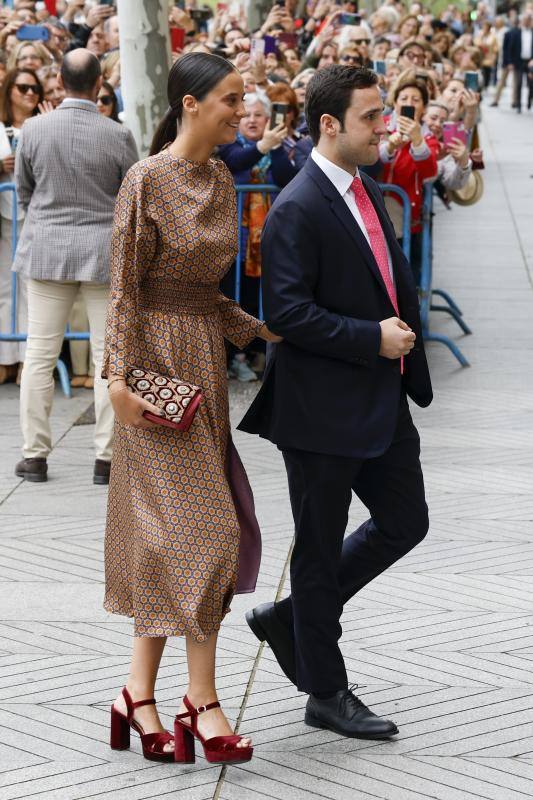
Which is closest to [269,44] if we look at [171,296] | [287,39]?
[287,39]

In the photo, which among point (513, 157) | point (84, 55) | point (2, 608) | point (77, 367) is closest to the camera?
point (2, 608)

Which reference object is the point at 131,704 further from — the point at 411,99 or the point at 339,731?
the point at 411,99

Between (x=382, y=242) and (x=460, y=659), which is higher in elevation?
(x=382, y=242)

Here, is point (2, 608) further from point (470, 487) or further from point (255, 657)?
point (470, 487)

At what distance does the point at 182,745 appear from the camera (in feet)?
13.0

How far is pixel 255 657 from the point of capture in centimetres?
481

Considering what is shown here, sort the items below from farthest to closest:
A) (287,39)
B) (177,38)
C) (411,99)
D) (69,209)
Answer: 1. (287,39)
2. (177,38)
3. (411,99)
4. (69,209)

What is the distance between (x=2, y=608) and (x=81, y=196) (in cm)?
238

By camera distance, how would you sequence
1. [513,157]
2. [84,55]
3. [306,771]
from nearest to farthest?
[306,771] < [84,55] < [513,157]

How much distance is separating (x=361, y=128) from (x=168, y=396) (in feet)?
2.96

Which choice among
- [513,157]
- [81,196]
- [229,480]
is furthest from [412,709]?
[513,157]

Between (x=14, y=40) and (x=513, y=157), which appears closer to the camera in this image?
(x=14, y=40)

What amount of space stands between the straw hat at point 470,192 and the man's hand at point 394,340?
655 cm

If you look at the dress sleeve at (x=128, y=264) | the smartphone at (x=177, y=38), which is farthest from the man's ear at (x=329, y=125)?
the smartphone at (x=177, y=38)
